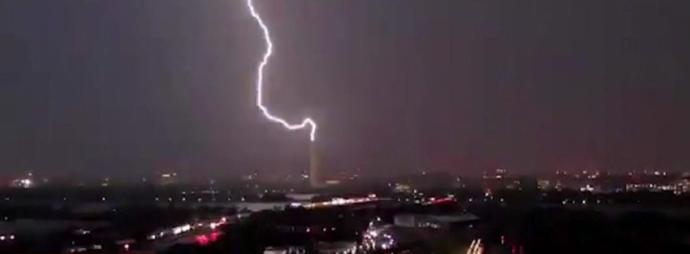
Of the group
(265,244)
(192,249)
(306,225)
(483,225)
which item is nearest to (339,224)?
(306,225)

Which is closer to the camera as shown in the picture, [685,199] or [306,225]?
[306,225]

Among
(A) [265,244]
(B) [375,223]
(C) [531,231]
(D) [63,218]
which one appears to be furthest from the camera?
(D) [63,218]

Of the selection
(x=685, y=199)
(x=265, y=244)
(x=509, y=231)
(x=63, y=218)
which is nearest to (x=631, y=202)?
(x=685, y=199)

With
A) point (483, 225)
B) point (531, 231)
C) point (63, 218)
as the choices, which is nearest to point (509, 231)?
point (531, 231)

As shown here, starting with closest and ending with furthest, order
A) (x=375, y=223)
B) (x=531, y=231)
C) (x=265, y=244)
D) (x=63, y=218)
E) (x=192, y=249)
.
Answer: (x=192, y=249), (x=265, y=244), (x=531, y=231), (x=375, y=223), (x=63, y=218)

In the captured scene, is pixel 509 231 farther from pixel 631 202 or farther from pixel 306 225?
pixel 631 202

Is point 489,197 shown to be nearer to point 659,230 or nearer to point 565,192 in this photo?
point 565,192

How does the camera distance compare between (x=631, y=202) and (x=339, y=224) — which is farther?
(x=631, y=202)

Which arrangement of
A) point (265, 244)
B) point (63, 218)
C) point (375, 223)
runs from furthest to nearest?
point (63, 218) → point (375, 223) → point (265, 244)

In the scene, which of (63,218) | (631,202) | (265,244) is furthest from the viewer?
(631,202)
